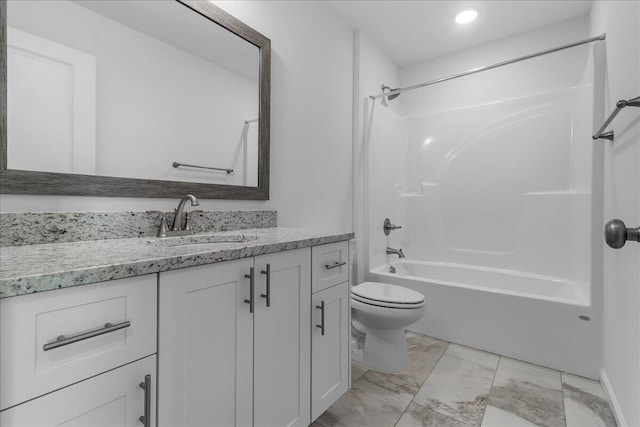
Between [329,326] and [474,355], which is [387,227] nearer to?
[474,355]

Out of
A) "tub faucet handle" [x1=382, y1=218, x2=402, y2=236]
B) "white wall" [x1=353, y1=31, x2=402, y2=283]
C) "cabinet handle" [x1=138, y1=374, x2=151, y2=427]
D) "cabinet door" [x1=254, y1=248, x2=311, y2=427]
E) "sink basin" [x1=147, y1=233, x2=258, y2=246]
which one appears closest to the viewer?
"cabinet handle" [x1=138, y1=374, x2=151, y2=427]

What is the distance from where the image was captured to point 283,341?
1103mm

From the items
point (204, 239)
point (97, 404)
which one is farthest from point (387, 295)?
point (97, 404)

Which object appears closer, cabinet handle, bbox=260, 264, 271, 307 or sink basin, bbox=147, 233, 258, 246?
cabinet handle, bbox=260, 264, 271, 307

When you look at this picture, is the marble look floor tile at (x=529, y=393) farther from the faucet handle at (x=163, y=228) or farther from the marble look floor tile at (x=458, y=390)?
the faucet handle at (x=163, y=228)

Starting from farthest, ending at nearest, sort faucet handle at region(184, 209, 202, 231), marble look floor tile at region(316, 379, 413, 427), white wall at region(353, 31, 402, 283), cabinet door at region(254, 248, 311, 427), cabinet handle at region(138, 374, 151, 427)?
white wall at region(353, 31, 402, 283)
marble look floor tile at region(316, 379, 413, 427)
faucet handle at region(184, 209, 202, 231)
cabinet door at region(254, 248, 311, 427)
cabinet handle at region(138, 374, 151, 427)

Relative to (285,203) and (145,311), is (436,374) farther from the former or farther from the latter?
(145,311)

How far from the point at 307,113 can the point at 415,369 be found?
1752mm

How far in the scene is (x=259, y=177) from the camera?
169 centimetres

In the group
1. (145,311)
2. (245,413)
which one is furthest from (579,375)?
(145,311)

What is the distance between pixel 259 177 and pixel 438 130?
2050mm

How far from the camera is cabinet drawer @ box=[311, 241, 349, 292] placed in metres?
1.25

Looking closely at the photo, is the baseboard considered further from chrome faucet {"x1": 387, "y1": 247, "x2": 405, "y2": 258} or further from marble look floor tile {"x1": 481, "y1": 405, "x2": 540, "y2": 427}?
chrome faucet {"x1": 387, "y1": 247, "x2": 405, "y2": 258}

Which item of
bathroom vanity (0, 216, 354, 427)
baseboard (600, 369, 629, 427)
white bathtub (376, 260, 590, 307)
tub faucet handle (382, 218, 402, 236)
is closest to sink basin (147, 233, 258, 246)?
bathroom vanity (0, 216, 354, 427)
